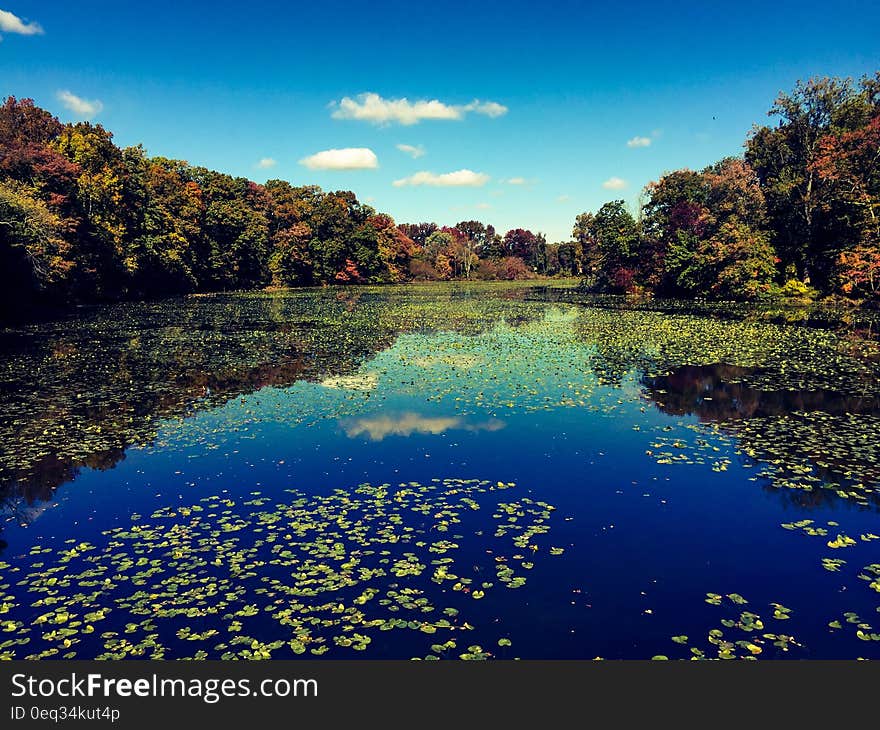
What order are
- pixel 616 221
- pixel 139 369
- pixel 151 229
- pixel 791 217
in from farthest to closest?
1. pixel 616 221
2. pixel 151 229
3. pixel 791 217
4. pixel 139 369

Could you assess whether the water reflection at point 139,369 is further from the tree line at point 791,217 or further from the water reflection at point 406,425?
the tree line at point 791,217

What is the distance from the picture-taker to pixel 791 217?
5347 cm

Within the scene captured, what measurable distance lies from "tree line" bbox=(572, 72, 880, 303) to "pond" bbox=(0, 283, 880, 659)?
99.6 ft

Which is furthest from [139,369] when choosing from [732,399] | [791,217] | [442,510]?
[791,217]

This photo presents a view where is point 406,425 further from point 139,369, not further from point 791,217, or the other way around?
point 791,217

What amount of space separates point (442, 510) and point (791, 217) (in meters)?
57.8

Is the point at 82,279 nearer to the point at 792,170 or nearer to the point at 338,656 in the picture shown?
the point at 338,656

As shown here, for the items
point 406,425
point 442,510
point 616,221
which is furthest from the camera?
point 616,221

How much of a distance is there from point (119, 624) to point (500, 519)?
19.0 ft

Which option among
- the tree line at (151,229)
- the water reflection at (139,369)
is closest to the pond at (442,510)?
the water reflection at (139,369)

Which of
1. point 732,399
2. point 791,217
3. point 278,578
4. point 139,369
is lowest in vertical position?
point 278,578

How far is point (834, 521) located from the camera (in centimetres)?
953

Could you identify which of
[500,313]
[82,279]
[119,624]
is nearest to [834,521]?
[119,624]

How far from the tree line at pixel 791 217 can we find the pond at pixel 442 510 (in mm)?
30349
